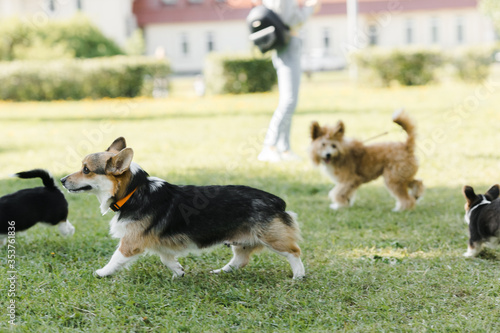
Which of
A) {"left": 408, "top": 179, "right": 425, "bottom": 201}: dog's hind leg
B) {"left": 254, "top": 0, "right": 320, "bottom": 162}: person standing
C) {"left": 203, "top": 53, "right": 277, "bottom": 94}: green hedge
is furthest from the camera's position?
{"left": 203, "top": 53, "right": 277, "bottom": 94}: green hedge

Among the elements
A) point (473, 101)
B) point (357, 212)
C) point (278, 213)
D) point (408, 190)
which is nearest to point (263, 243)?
point (278, 213)

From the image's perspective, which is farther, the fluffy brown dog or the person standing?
the person standing

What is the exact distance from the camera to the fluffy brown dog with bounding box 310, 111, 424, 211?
20.5 feet

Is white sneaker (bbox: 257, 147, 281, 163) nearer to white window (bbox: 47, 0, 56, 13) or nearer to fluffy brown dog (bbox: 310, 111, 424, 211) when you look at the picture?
fluffy brown dog (bbox: 310, 111, 424, 211)

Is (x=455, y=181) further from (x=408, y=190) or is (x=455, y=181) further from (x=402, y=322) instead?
(x=402, y=322)

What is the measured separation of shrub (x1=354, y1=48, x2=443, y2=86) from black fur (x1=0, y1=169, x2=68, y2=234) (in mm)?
15991

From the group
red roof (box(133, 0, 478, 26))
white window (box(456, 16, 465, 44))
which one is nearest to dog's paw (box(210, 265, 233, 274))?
red roof (box(133, 0, 478, 26))

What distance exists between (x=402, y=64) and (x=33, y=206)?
1706 cm

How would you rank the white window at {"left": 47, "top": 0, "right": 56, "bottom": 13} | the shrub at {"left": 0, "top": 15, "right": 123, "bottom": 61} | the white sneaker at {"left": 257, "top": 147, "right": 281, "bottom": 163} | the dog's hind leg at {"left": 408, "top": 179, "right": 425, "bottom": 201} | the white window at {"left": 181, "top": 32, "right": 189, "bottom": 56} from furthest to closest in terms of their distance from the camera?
1. the white window at {"left": 181, "top": 32, "right": 189, "bottom": 56}
2. the white window at {"left": 47, "top": 0, "right": 56, "bottom": 13}
3. the shrub at {"left": 0, "top": 15, "right": 123, "bottom": 61}
4. the white sneaker at {"left": 257, "top": 147, "right": 281, "bottom": 163}
5. the dog's hind leg at {"left": 408, "top": 179, "right": 425, "bottom": 201}

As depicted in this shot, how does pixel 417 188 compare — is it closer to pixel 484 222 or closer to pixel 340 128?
pixel 340 128

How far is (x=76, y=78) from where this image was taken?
19.3 metres

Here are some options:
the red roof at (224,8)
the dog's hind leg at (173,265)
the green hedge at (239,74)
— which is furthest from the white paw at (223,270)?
the red roof at (224,8)

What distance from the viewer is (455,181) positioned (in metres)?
→ 7.55

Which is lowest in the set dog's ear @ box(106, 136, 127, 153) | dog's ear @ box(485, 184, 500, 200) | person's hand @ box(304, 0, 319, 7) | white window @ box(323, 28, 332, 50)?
dog's ear @ box(485, 184, 500, 200)
